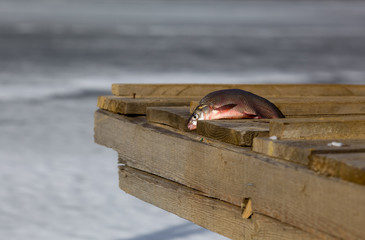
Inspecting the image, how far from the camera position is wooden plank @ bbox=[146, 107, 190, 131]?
3.39m

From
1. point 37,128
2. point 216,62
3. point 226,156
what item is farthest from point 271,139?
point 216,62

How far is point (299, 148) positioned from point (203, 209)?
27.0 inches

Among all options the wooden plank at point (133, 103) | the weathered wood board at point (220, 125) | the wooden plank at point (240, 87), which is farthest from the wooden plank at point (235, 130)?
the wooden plank at point (240, 87)

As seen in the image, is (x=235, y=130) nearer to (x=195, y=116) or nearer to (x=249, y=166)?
(x=249, y=166)

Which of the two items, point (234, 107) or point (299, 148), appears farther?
point (234, 107)

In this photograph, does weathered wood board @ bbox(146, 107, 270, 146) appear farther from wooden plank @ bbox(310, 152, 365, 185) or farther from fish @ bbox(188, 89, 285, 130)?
wooden plank @ bbox(310, 152, 365, 185)

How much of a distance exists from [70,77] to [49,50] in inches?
301

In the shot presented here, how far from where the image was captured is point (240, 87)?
4523mm

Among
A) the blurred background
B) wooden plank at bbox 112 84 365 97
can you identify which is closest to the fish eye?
wooden plank at bbox 112 84 365 97

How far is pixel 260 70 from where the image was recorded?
17625 mm

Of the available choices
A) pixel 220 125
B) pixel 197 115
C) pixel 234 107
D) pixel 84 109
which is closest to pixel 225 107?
pixel 234 107

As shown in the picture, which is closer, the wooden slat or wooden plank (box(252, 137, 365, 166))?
wooden plank (box(252, 137, 365, 166))

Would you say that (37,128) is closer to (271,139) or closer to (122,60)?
(271,139)

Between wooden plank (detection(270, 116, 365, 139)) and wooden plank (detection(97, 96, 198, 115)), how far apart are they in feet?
3.46
